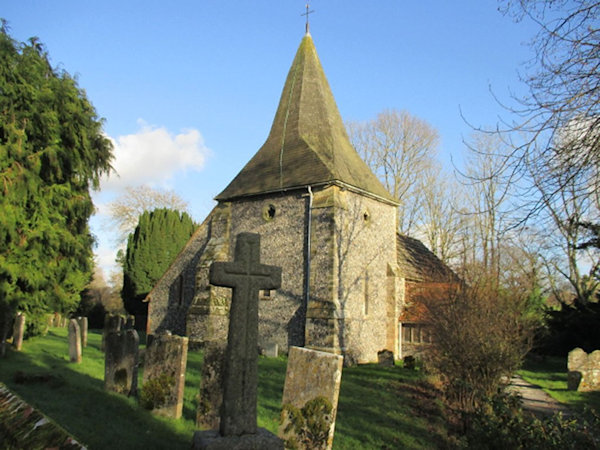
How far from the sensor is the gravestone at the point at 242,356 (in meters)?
4.29

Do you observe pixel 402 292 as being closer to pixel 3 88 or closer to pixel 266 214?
pixel 266 214

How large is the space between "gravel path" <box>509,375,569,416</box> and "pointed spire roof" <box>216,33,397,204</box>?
8758 mm

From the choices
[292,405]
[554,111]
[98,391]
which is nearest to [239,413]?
[292,405]

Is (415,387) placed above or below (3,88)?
below

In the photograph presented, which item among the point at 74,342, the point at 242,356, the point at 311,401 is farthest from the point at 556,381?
the point at 74,342

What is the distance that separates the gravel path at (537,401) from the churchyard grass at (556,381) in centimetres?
25

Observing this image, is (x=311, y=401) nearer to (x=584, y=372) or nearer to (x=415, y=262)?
(x=584, y=372)

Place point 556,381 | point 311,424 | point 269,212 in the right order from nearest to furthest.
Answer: point 311,424 < point 556,381 < point 269,212

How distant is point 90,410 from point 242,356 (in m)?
3.65

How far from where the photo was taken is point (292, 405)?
632cm

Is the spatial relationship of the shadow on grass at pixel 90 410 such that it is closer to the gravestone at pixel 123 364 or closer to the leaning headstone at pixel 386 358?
the gravestone at pixel 123 364

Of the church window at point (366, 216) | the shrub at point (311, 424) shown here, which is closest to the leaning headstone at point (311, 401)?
the shrub at point (311, 424)

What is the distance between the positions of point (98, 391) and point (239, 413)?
15.7 ft

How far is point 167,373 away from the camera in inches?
295
